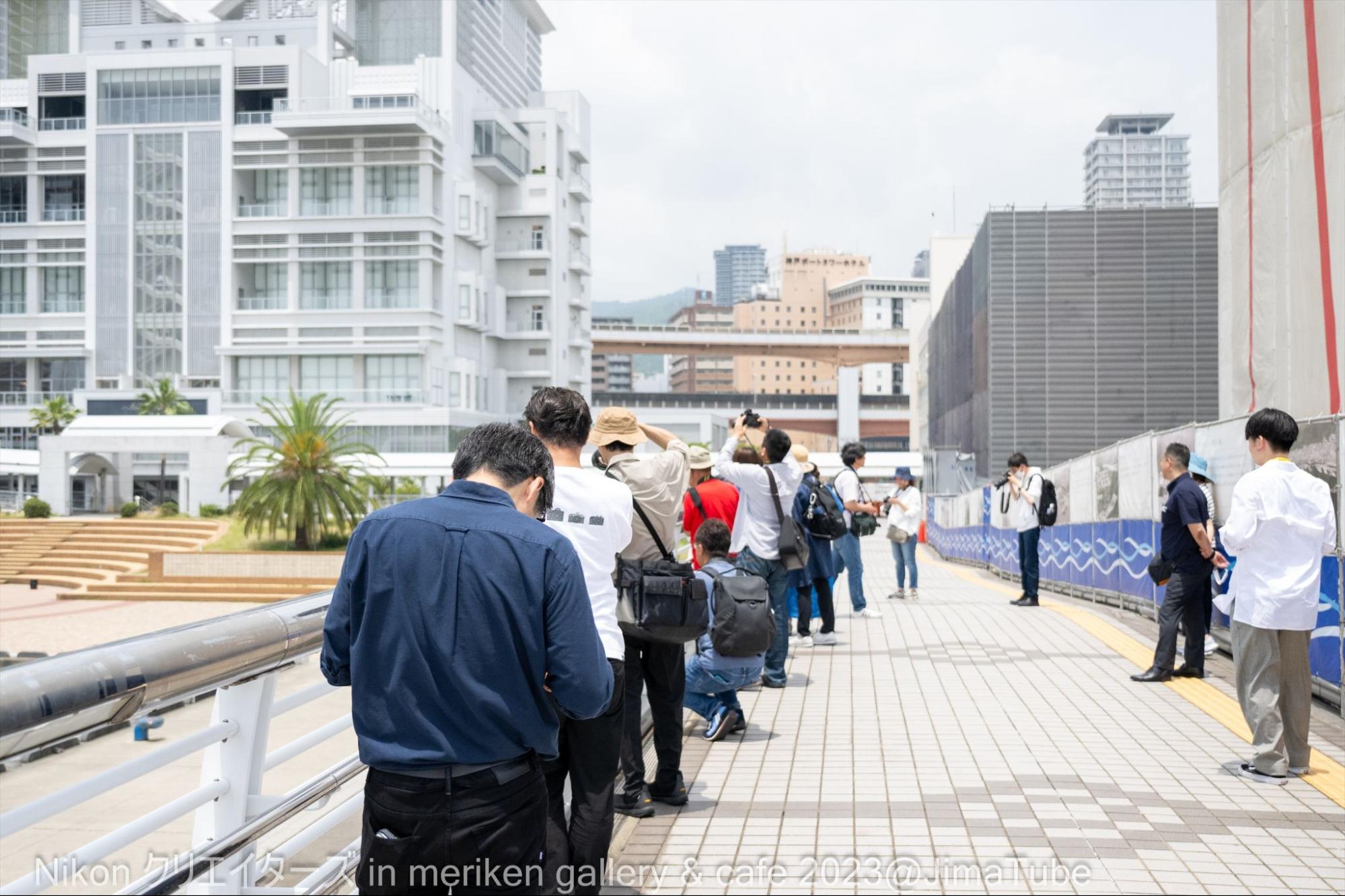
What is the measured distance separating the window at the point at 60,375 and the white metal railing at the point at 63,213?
8782 mm

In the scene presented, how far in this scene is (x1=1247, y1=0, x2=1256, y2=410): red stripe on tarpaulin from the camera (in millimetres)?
14477

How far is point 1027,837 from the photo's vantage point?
524 centimetres

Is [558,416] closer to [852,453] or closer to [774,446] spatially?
[774,446]

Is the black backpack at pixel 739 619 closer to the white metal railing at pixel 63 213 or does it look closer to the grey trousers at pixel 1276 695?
the grey trousers at pixel 1276 695

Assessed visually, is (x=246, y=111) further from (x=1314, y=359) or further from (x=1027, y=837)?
(x=1027, y=837)

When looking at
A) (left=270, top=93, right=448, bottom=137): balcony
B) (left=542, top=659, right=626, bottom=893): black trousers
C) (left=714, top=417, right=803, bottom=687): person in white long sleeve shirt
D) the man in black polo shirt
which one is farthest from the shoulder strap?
(left=270, top=93, right=448, bottom=137): balcony

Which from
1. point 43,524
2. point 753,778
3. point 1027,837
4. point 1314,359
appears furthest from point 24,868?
point 43,524

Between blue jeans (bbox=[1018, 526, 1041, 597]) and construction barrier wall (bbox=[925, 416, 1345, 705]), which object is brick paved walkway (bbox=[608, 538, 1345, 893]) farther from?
blue jeans (bbox=[1018, 526, 1041, 597])

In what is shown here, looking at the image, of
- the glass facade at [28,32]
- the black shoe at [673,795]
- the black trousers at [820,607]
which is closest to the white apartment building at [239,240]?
the glass facade at [28,32]

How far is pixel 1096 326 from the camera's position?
133ft

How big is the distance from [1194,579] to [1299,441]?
3.88 feet

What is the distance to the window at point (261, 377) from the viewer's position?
75.5m

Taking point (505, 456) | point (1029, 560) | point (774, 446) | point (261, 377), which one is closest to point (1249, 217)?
point (1029, 560)

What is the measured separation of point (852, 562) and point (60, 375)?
76.1m
